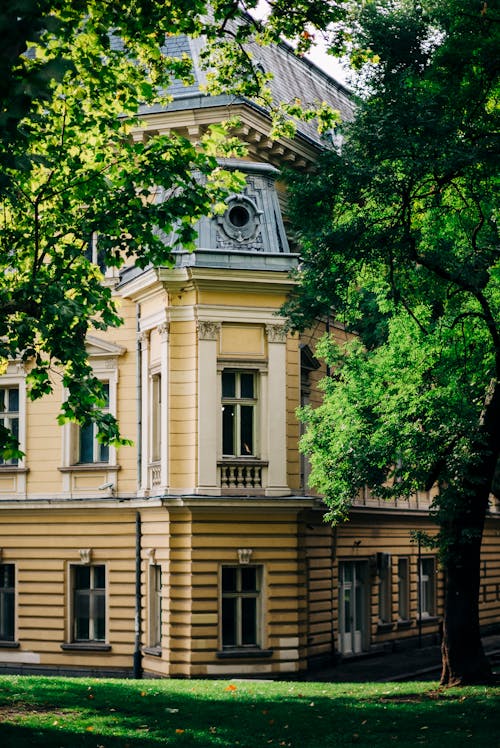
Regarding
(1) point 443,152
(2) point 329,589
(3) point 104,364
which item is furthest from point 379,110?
(2) point 329,589

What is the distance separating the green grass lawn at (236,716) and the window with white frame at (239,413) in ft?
23.6

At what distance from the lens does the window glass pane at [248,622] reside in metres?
24.8

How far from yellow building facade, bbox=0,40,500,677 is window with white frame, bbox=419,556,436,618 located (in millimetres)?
6548

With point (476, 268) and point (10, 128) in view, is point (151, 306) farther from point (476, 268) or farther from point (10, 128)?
point (10, 128)

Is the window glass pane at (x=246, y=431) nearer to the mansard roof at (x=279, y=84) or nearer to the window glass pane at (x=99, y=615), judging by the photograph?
the window glass pane at (x=99, y=615)

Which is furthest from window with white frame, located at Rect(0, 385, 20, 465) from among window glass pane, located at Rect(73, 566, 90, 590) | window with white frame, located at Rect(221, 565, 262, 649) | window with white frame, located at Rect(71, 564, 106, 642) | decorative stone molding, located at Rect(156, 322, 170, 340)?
window with white frame, located at Rect(221, 565, 262, 649)

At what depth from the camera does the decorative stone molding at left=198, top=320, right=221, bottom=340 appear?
24938 millimetres

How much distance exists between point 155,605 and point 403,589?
36.2ft

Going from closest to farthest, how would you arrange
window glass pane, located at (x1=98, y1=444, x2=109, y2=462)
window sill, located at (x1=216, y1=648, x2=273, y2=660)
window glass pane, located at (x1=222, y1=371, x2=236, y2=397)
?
window sill, located at (x1=216, y1=648, x2=273, y2=660), window glass pane, located at (x1=222, y1=371, x2=236, y2=397), window glass pane, located at (x1=98, y1=444, x2=109, y2=462)

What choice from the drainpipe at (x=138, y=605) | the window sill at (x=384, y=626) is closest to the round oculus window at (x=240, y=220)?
the drainpipe at (x=138, y=605)

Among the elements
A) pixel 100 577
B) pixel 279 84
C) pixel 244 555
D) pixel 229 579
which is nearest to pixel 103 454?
pixel 100 577

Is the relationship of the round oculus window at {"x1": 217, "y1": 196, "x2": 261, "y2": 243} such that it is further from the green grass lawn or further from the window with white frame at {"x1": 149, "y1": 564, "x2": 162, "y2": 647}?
the green grass lawn

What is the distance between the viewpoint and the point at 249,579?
Result: 82.5 feet

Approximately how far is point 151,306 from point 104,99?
10.5 metres
